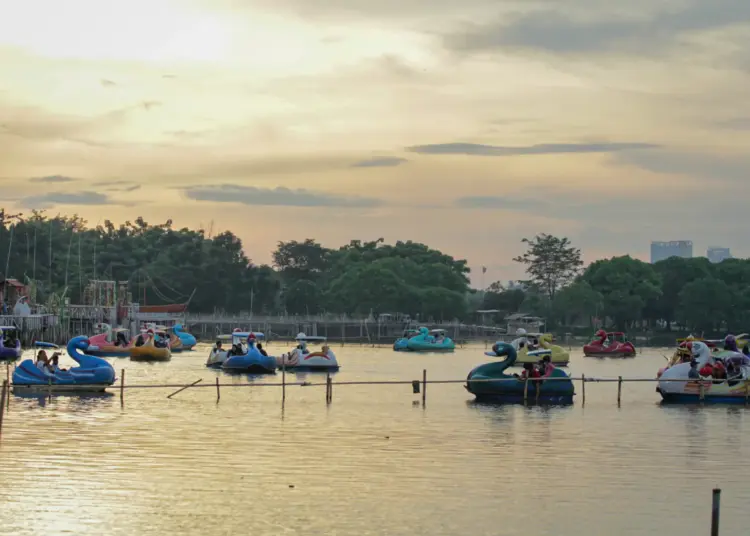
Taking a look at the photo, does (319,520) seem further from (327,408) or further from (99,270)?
(99,270)

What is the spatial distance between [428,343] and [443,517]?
309 feet

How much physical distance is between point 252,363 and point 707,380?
2820 cm

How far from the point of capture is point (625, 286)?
518ft

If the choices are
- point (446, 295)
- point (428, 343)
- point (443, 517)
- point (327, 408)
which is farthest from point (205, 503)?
point (446, 295)

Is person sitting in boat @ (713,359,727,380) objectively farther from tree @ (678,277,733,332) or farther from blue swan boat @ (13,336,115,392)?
tree @ (678,277,733,332)

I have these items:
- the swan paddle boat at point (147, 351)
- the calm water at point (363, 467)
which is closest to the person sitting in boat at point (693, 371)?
the calm water at point (363, 467)

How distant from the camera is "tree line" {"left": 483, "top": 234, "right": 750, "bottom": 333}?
150500 millimetres

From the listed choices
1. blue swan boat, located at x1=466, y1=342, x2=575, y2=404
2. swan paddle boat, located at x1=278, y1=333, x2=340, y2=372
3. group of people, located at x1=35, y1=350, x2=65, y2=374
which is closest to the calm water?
blue swan boat, located at x1=466, y1=342, x2=575, y2=404

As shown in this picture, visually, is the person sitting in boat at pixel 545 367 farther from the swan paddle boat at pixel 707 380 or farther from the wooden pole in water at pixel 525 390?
the swan paddle boat at pixel 707 380

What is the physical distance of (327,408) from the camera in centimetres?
5022

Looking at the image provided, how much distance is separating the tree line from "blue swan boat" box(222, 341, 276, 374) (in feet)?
301

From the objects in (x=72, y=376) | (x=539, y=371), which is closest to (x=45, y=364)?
(x=72, y=376)

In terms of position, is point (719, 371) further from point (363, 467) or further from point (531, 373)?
point (363, 467)

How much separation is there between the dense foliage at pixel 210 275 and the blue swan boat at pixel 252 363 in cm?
8813
